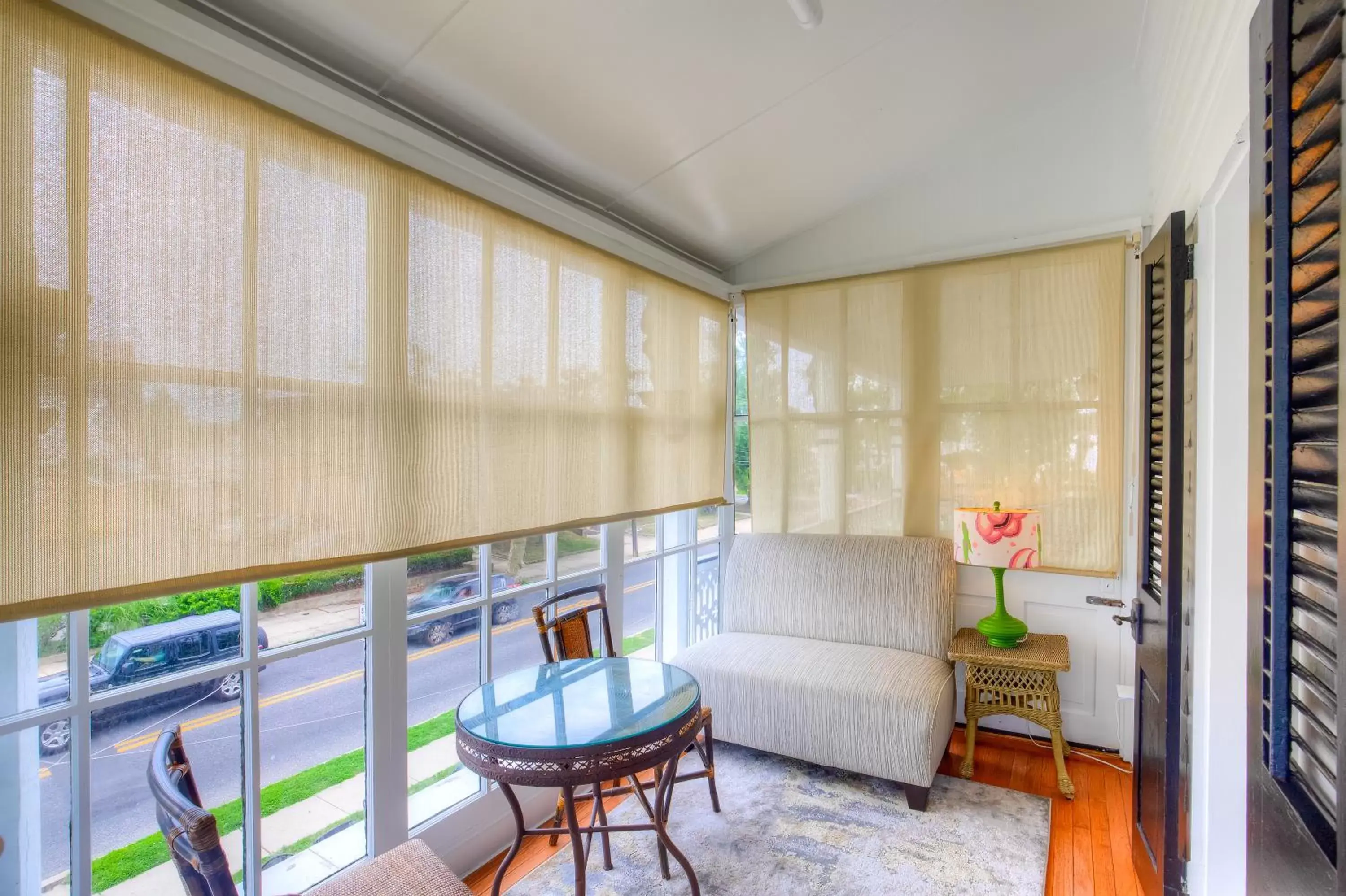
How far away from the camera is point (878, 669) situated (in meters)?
2.75

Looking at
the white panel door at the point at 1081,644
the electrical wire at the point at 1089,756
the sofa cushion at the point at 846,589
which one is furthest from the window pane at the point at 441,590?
the electrical wire at the point at 1089,756

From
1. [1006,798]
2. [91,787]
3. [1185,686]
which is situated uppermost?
[1185,686]

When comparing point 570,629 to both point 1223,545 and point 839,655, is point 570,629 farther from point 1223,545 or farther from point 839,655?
point 1223,545

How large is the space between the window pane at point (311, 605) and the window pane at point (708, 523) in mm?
2069

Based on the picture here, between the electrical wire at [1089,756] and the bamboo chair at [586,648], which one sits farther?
the electrical wire at [1089,756]

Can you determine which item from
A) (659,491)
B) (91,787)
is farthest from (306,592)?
(659,491)

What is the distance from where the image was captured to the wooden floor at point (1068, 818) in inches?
83.7

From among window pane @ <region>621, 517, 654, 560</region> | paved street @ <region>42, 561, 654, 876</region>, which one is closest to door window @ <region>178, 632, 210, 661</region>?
paved street @ <region>42, 561, 654, 876</region>

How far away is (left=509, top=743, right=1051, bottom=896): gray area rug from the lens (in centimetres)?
208

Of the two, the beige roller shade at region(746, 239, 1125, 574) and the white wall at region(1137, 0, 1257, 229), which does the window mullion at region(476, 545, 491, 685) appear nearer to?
the beige roller shade at region(746, 239, 1125, 574)

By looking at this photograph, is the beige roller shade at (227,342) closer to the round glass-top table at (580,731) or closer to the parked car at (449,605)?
→ the parked car at (449,605)

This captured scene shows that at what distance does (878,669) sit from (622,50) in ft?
8.37

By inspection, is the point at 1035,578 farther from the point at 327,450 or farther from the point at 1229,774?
the point at 327,450

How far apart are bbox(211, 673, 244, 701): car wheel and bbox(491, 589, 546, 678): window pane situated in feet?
2.73
